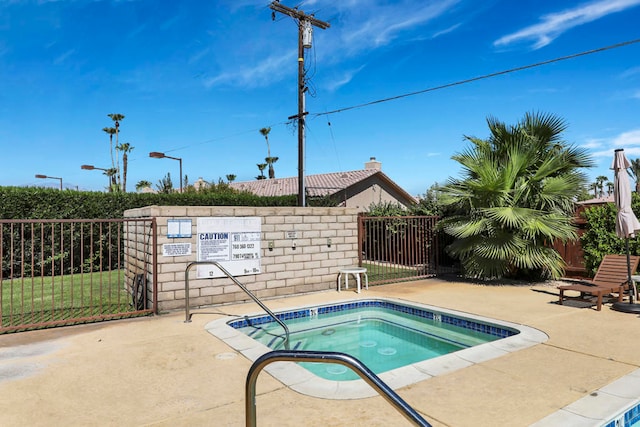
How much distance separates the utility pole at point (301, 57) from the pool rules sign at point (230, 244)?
701cm

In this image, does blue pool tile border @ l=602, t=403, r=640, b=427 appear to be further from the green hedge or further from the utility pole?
the green hedge

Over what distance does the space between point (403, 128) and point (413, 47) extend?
18.0 ft

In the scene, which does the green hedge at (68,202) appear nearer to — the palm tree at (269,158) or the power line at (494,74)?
the power line at (494,74)

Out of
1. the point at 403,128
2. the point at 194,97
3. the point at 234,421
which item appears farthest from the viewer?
the point at 194,97

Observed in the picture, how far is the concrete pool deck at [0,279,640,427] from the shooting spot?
10.8ft

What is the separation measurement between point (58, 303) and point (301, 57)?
40.4 feet

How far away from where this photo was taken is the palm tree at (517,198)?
9.74 metres

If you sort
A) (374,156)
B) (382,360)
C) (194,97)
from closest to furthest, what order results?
(382,360)
(194,97)
(374,156)

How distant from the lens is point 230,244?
8.09m

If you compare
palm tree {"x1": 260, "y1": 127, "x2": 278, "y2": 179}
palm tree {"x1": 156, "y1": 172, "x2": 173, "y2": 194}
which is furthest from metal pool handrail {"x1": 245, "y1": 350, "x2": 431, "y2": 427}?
palm tree {"x1": 260, "y1": 127, "x2": 278, "y2": 179}

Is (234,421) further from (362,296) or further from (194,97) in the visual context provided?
(194,97)

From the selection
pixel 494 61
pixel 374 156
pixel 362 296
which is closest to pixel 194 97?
pixel 374 156

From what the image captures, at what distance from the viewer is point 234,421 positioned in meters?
3.21

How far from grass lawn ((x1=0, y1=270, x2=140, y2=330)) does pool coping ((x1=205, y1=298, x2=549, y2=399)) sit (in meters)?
2.58
